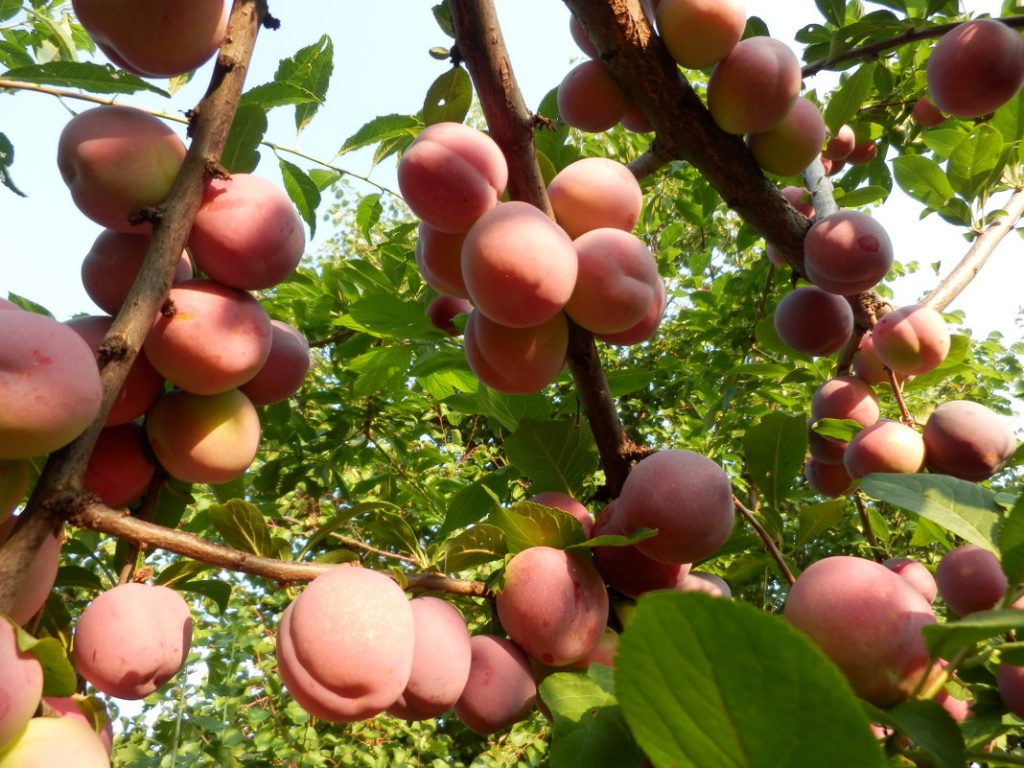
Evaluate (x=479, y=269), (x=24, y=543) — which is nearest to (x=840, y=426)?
(x=479, y=269)

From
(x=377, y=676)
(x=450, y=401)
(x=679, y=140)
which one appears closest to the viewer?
(x=377, y=676)

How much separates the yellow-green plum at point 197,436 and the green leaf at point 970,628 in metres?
0.77

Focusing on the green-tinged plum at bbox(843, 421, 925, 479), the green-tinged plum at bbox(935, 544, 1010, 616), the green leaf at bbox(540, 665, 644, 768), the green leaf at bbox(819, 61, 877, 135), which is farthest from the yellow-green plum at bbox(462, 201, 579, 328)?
the green leaf at bbox(819, 61, 877, 135)

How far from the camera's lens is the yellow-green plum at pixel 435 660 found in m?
0.88

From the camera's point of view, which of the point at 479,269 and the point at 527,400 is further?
the point at 527,400

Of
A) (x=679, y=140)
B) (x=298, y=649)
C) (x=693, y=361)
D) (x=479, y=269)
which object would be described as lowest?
(x=693, y=361)

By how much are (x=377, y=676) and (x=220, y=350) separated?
0.40 m

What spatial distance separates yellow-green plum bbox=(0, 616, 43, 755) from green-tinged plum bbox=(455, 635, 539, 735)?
493mm

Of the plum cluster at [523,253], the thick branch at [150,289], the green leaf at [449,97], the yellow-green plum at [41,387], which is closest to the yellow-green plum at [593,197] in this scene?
the plum cluster at [523,253]

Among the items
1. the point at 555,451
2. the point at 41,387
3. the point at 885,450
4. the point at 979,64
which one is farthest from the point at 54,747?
the point at 979,64

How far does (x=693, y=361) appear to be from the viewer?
11.9ft

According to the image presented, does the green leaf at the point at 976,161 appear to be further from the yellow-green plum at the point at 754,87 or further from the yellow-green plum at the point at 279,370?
the yellow-green plum at the point at 279,370

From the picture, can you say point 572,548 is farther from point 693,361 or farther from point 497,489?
point 693,361

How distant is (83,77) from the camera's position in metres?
1.05
